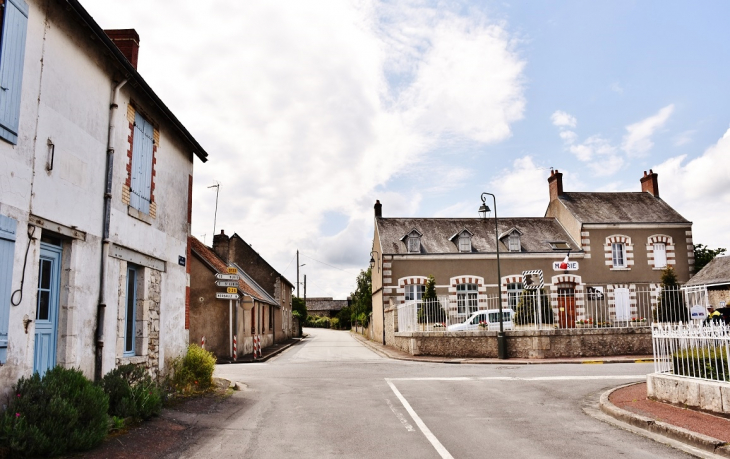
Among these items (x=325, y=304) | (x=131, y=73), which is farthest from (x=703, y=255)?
(x=325, y=304)

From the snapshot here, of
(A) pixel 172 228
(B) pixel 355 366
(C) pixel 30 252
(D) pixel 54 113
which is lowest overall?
(B) pixel 355 366

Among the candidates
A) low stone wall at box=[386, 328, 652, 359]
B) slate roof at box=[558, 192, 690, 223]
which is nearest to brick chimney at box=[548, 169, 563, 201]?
slate roof at box=[558, 192, 690, 223]

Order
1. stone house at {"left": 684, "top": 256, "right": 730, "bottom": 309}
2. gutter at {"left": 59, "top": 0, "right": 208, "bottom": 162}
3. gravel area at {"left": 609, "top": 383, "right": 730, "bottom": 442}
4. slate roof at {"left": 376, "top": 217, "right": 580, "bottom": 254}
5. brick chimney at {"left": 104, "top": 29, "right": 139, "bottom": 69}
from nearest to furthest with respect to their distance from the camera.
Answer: gravel area at {"left": 609, "top": 383, "right": 730, "bottom": 442} < gutter at {"left": 59, "top": 0, "right": 208, "bottom": 162} < brick chimney at {"left": 104, "top": 29, "right": 139, "bottom": 69} < stone house at {"left": 684, "top": 256, "right": 730, "bottom": 309} < slate roof at {"left": 376, "top": 217, "right": 580, "bottom": 254}

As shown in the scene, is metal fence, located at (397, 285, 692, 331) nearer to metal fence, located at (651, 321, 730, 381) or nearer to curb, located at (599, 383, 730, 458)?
metal fence, located at (651, 321, 730, 381)

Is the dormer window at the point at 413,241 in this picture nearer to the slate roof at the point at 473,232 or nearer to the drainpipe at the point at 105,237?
the slate roof at the point at 473,232

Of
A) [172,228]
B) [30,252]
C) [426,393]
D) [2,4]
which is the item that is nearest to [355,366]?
[426,393]

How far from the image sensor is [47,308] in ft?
25.0

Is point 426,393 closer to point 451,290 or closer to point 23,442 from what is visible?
point 23,442

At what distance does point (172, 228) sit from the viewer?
12188 mm

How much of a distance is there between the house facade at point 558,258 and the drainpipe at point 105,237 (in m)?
24.4

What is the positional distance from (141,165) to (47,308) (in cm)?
359

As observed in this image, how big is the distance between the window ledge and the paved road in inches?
148

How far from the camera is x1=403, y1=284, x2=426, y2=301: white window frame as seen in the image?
108 feet

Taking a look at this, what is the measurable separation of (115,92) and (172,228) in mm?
3606
